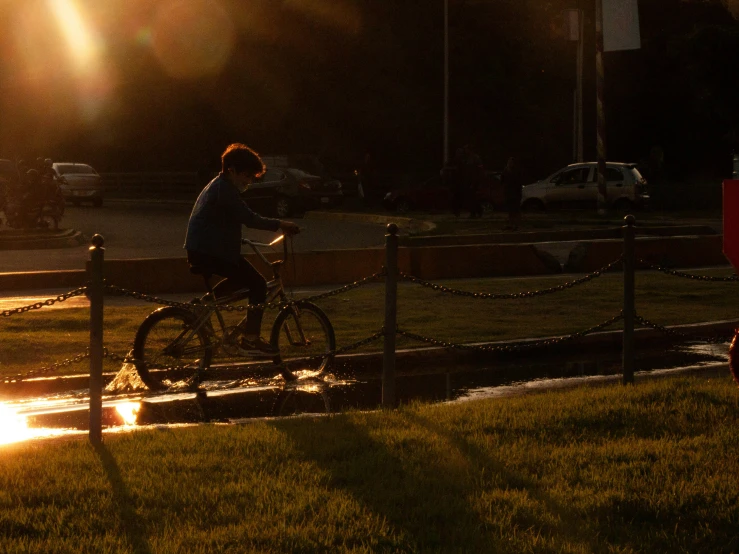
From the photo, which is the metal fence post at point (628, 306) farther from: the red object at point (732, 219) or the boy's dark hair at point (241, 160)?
the red object at point (732, 219)

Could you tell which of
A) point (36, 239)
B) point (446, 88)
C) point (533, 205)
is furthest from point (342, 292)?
point (446, 88)

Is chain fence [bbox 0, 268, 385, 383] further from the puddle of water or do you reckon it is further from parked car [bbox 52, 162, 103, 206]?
parked car [bbox 52, 162, 103, 206]

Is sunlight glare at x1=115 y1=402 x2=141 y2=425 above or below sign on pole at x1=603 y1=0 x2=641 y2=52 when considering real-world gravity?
below

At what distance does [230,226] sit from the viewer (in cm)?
1007

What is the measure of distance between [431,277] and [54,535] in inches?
535

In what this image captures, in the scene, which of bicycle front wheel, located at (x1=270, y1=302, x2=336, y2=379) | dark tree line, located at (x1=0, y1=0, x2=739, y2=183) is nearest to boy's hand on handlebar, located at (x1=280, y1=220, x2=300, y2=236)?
bicycle front wheel, located at (x1=270, y1=302, x2=336, y2=379)

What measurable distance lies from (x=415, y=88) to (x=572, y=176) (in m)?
14.5

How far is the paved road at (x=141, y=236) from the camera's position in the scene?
22859mm

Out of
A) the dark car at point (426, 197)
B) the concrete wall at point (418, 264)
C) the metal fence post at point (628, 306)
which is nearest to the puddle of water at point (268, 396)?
the metal fence post at point (628, 306)

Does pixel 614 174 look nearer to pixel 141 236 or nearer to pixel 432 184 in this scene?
pixel 432 184

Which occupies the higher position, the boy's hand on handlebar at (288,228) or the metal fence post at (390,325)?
the boy's hand on handlebar at (288,228)

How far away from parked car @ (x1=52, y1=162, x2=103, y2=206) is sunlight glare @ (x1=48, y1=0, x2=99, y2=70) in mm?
13551

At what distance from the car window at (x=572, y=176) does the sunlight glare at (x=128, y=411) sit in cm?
3074

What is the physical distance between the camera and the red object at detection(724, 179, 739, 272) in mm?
5973
